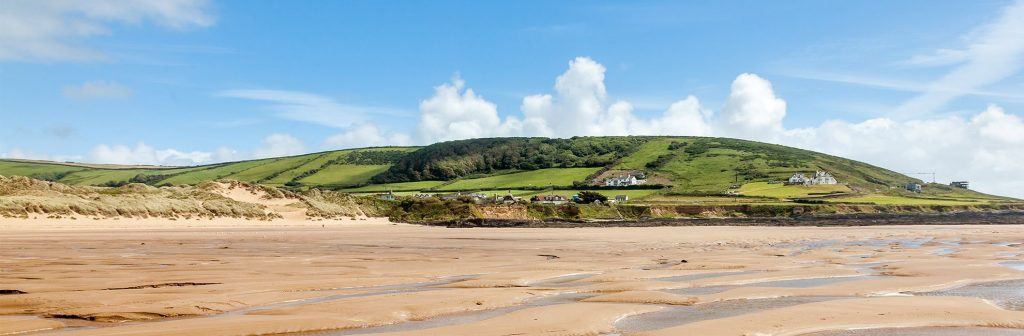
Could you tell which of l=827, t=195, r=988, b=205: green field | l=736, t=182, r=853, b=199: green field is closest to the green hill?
l=736, t=182, r=853, b=199: green field

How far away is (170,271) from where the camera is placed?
1397cm

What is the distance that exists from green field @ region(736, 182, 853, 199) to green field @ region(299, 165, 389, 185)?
95008mm

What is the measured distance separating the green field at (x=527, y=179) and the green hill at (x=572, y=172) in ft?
0.78

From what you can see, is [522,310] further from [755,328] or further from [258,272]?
[258,272]

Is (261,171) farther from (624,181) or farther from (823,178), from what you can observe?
(823,178)

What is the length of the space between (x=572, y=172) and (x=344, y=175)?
6292 cm

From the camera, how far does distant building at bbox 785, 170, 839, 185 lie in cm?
13162

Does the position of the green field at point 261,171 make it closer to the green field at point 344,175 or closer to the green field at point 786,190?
the green field at point 344,175

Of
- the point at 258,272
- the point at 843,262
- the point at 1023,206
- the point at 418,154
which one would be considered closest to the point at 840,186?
the point at 1023,206

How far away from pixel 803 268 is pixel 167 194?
4576 cm

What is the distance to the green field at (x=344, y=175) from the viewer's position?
174 meters

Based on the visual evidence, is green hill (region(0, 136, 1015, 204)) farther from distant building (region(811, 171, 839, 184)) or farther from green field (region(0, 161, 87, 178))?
distant building (region(811, 171, 839, 184))

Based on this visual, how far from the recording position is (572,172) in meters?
163

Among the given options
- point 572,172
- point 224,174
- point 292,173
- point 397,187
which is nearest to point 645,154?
point 572,172
